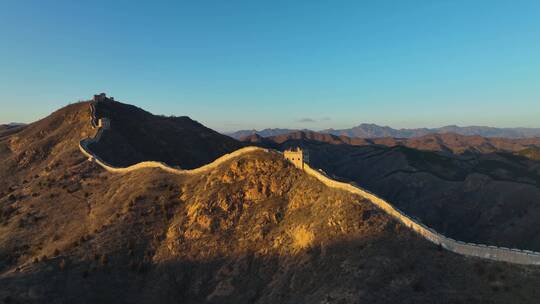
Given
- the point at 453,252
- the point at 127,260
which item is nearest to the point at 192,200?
the point at 127,260

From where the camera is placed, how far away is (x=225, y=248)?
54.3 meters

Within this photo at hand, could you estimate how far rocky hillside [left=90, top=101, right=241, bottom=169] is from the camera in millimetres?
96438

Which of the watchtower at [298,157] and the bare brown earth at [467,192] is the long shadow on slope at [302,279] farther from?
the bare brown earth at [467,192]

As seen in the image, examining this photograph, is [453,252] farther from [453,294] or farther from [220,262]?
[220,262]

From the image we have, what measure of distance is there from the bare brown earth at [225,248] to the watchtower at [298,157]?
58.9 inches

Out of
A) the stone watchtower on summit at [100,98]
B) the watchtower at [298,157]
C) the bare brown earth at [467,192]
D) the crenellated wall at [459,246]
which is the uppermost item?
the stone watchtower on summit at [100,98]

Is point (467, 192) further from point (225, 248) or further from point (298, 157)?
point (225, 248)

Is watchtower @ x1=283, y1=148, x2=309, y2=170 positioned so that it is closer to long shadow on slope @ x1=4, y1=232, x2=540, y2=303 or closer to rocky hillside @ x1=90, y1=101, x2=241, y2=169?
long shadow on slope @ x1=4, y1=232, x2=540, y2=303

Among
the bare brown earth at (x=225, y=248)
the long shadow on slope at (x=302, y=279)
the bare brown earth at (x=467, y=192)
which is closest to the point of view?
the long shadow on slope at (x=302, y=279)

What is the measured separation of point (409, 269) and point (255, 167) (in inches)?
1253

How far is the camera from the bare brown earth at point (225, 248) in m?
37.1

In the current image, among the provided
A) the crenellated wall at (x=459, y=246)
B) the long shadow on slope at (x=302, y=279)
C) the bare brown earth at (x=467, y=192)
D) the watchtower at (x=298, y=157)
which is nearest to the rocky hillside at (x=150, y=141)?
the long shadow on slope at (x=302, y=279)

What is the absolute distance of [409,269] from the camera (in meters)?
38.0

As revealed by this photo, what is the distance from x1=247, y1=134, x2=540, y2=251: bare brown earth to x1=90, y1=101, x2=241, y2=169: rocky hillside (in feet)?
146
